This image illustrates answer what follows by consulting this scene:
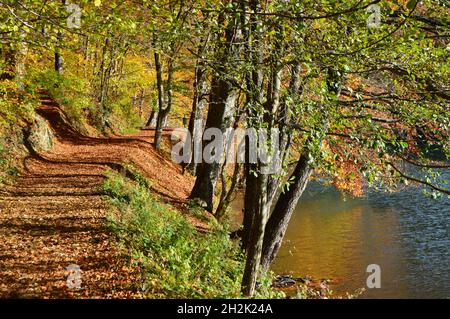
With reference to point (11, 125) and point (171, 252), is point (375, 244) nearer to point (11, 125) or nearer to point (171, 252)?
point (171, 252)

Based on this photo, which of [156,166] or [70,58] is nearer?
[156,166]

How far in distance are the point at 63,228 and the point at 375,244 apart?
13.7m

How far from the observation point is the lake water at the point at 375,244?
15031 millimetres

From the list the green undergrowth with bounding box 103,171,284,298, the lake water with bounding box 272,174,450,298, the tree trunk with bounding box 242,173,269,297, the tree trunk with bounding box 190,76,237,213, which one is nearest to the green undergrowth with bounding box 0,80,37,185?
the green undergrowth with bounding box 103,171,284,298

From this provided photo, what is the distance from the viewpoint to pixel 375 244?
19031 millimetres

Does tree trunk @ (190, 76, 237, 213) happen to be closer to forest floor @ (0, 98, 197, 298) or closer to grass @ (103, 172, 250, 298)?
forest floor @ (0, 98, 197, 298)

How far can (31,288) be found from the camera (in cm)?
622

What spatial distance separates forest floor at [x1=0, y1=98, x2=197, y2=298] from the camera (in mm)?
6397

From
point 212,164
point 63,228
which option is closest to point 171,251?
point 63,228

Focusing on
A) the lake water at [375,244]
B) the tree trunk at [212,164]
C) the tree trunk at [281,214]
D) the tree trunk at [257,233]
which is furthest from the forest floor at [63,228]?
the lake water at [375,244]

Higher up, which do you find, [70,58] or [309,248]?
[70,58]

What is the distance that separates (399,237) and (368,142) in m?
15.2
